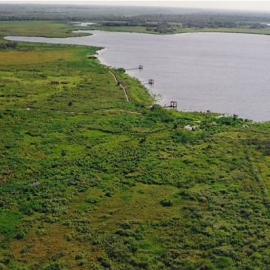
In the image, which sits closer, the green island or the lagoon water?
the green island

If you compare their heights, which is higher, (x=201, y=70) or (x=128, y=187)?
(x=201, y=70)

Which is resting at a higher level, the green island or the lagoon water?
the lagoon water

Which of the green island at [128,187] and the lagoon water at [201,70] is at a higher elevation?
the lagoon water at [201,70]

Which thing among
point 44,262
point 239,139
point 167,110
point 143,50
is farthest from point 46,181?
point 143,50

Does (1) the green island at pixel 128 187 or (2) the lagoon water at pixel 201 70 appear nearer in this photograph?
(1) the green island at pixel 128 187

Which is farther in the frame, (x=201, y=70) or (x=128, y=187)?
(x=201, y=70)
